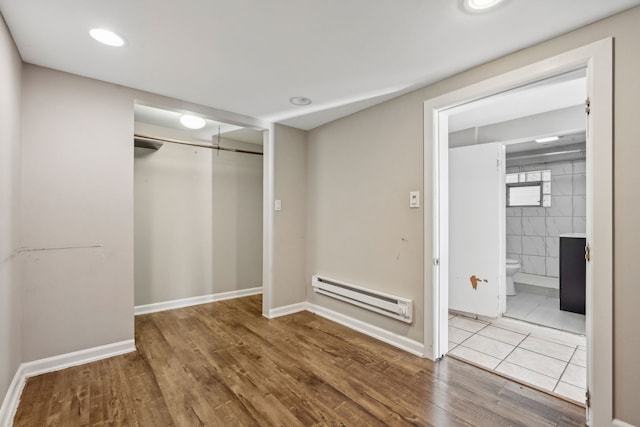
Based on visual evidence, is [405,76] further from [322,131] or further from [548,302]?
[548,302]

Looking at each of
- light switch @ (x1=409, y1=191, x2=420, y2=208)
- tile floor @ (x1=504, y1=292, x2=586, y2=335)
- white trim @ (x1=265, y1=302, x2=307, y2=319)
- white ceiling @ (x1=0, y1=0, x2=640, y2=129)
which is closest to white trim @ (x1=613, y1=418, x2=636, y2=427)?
light switch @ (x1=409, y1=191, x2=420, y2=208)

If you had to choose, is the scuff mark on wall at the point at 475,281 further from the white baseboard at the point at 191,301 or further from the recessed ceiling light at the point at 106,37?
the recessed ceiling light at the point at 106,37

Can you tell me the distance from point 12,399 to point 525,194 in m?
6.50

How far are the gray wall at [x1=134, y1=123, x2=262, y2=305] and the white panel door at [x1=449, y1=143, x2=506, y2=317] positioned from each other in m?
2.76

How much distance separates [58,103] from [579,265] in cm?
547

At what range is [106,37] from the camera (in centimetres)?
177

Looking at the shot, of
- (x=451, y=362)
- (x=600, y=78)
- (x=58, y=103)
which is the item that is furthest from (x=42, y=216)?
(x=600, y=78)

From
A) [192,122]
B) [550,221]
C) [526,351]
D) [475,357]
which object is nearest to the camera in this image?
[475,357]

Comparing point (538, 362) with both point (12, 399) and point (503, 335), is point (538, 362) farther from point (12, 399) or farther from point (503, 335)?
point (12, 399)

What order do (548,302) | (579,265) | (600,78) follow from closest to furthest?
(600,78), (579,265), (548,302)

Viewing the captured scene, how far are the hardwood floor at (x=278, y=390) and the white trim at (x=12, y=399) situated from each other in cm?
4

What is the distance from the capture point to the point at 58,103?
2.21 m

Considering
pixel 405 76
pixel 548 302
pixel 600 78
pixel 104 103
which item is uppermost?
pixel 405 76

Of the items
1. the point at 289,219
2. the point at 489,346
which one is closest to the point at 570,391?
the point at 489,346
